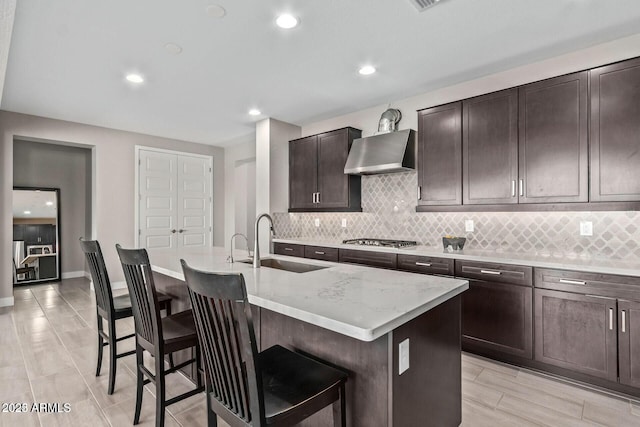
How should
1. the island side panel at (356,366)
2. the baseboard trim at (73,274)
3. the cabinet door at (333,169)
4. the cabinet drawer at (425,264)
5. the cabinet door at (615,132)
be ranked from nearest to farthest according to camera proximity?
the island side panel at (356,366) → the cabinet door at (615,132) → the cabinet drawer at (425,264) → the cabinet door at (333,169) → the baseboard trim at (73,274)

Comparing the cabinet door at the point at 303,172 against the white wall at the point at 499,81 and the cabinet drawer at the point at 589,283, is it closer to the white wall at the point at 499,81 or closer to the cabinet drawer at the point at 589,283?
the white wall at the point at 499,81

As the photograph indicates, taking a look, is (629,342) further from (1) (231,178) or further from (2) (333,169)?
(1) (231,178)

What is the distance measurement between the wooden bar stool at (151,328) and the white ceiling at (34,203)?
5658mm

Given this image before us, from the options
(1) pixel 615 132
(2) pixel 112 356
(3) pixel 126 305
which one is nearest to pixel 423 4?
(1) pixel 615 132

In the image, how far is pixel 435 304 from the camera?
1512mm

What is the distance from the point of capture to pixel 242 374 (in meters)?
1.20

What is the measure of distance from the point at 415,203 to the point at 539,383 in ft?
7.01

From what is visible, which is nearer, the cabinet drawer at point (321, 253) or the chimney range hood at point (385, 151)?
the chimney range hood at point (385, 151)

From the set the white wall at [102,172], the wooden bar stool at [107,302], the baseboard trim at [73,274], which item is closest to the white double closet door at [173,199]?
the white wall at [102,172]

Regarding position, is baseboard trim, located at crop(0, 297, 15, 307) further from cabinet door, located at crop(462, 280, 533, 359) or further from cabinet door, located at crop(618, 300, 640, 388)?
cabinet door, located at crop(618, 300, 640, 388)

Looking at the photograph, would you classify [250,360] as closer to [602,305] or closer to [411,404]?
[411,404]

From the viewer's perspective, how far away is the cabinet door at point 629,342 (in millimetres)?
2223

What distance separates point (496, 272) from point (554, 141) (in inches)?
47.3

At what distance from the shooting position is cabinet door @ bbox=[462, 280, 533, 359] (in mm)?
2666
